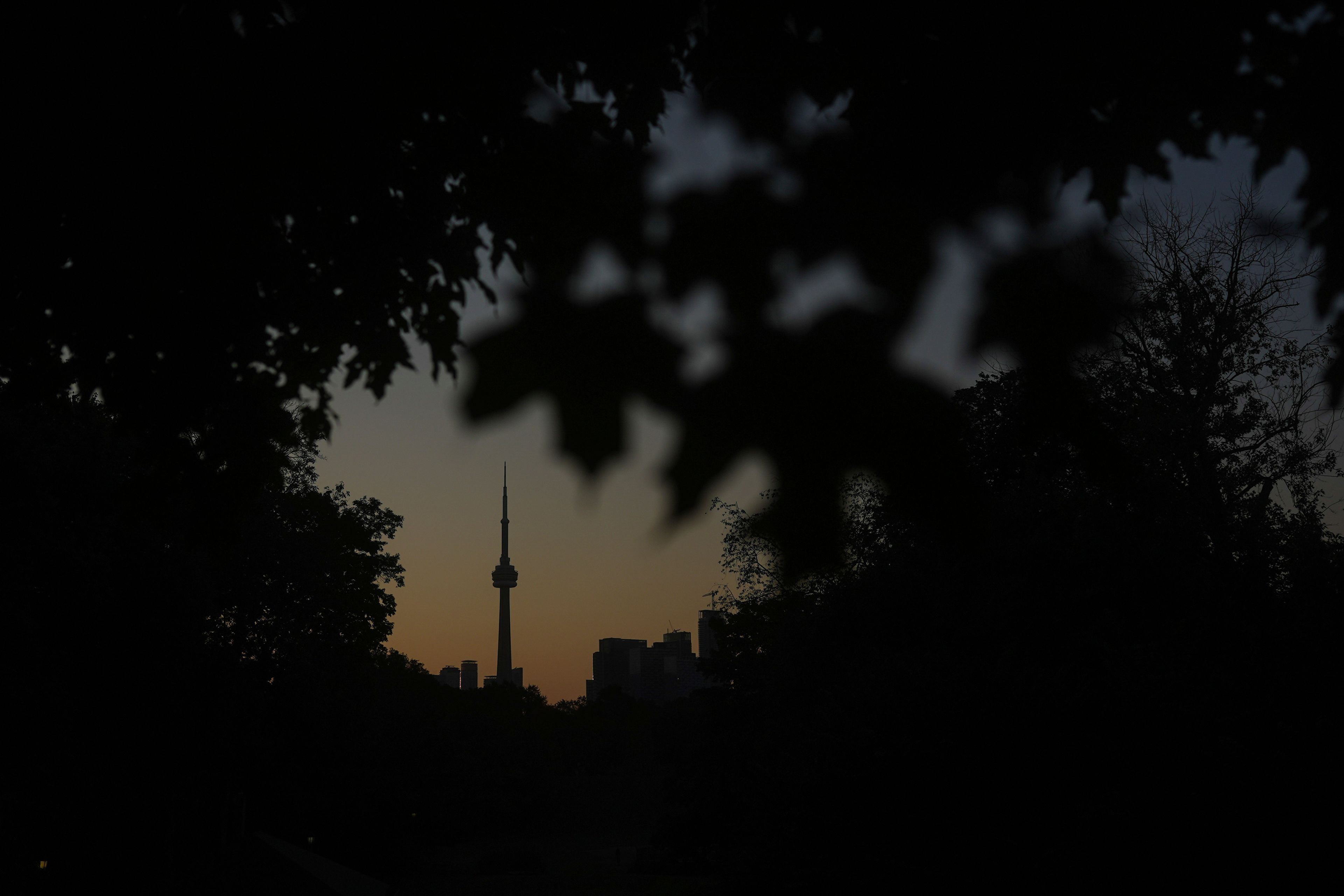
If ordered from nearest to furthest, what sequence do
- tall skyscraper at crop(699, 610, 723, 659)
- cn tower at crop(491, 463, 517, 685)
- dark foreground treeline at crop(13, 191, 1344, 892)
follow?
dark foreground treeline at crop(13, 191, 1344, 892) < tall skyscraper at crop(699, 610, 723, 659) < cn tower at crop(491, 463, 517, 685)

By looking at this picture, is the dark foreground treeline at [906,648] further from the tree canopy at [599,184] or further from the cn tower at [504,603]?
the cn tower at [504,603]

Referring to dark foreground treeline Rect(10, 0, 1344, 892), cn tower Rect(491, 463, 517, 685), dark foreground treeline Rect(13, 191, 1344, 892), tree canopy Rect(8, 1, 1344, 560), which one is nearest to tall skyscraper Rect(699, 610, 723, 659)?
dark foreground treeline Rect(13, 191, 1344, 892)

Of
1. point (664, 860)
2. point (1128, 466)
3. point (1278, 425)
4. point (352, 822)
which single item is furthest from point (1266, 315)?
point (352, 822)

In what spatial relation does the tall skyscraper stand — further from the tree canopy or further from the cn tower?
the cn tower

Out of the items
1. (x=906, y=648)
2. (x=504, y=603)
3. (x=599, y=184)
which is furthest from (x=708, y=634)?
(x=504, y=603)

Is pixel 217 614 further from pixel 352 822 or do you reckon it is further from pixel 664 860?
pixel 664 860

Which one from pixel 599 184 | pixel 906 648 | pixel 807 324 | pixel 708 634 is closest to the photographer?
pixel 807 324

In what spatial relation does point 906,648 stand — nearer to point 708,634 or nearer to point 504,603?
point 708,634

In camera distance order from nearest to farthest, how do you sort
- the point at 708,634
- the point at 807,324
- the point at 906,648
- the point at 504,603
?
1. the point at 807,324
2. the point at 906,648
3. the point at 708,634
4. the point at 504,603

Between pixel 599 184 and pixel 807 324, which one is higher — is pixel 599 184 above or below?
above

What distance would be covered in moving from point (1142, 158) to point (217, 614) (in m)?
28.0

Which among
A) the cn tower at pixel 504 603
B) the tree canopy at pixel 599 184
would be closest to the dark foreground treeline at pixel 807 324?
the tree canopy at pixel 599 184

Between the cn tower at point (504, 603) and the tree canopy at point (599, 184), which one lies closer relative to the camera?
the tree canopy at point (599, 184)

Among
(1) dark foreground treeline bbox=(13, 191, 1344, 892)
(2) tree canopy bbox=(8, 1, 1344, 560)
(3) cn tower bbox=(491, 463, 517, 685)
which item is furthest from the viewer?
(3) cn tower bbox=(491, 463, 517, 685)
